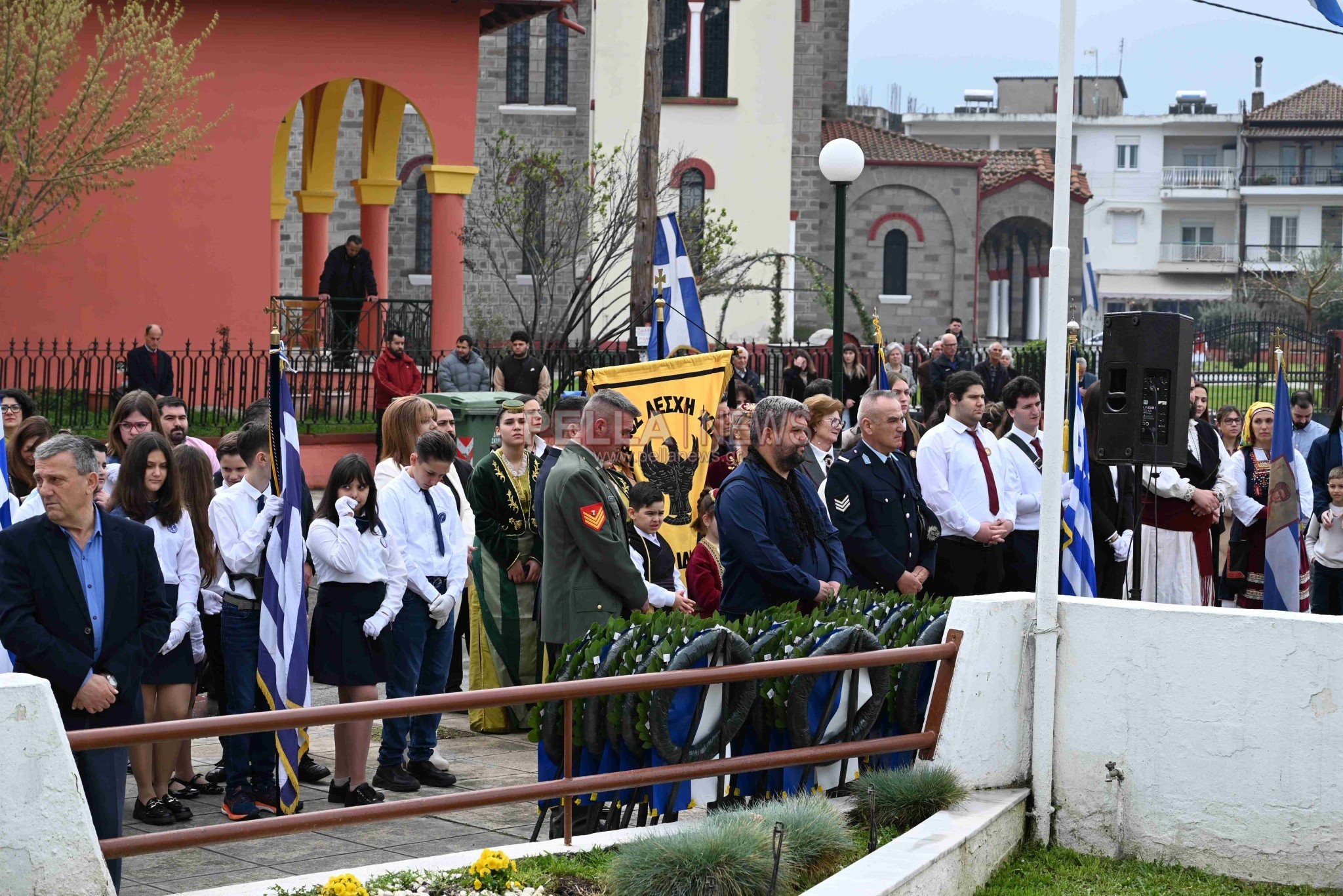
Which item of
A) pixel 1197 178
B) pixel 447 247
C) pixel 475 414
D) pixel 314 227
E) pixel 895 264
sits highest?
pixel 1197 178

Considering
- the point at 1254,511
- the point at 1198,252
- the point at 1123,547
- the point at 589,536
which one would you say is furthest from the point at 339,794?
the point at 1198,252

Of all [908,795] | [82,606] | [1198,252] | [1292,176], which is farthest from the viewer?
[1198,252]

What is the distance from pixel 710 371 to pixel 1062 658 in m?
4.77

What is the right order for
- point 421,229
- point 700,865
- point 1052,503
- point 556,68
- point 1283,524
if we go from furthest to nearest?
point 421,229 → point 556,68 → point 1283,524 → point 1052,503 → point 700,865

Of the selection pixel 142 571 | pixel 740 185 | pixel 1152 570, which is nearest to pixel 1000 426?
pixel 1152 570

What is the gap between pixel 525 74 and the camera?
44812 mm

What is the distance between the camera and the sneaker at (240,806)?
294 inches

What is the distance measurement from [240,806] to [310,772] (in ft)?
2.90

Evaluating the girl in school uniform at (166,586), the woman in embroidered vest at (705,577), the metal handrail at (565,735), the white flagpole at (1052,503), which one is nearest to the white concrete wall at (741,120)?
the woman in embroidered vest at (705,577)

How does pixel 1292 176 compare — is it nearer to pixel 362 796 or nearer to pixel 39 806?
pixel 362 796

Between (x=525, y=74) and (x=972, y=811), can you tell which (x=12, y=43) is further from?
(x=525, y=74)

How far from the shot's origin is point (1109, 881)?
668 cm

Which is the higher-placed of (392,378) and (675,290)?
(675,290)

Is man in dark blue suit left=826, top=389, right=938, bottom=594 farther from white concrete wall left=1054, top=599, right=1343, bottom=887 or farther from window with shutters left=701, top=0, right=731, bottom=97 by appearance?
window with shutters left=701, top=0, right=731, bottom=97
